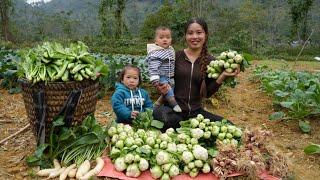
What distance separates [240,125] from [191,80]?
141cm

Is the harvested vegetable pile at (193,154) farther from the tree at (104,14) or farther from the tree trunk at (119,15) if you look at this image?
the tree at (104,14)

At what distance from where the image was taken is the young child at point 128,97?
4.29 metres

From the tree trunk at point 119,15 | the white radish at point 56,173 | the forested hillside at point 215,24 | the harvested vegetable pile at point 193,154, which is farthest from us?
the forested hillside at point 215,24

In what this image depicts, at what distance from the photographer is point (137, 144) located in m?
3.62

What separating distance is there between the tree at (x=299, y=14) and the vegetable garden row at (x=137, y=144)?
19.0 meters

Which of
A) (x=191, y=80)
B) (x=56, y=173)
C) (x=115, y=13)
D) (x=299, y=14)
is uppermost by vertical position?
(x=115, y=13)

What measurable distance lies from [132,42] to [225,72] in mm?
16456

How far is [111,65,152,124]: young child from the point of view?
4289 mm

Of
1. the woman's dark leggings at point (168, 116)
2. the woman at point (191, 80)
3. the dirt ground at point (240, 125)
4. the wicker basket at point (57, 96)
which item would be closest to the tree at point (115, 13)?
the dirt ground at point (240, 125)

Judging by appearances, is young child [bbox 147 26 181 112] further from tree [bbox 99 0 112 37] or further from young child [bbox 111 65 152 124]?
tree [bbox 99 0 112 37]

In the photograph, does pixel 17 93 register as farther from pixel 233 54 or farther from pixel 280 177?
pixel 280 177

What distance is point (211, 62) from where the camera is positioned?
4.21 metres

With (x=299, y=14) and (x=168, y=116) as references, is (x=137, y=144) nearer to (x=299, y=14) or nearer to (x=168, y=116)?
(x=168, y=116)

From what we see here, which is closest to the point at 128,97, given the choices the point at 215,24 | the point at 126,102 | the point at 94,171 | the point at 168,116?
the point at 126,102
